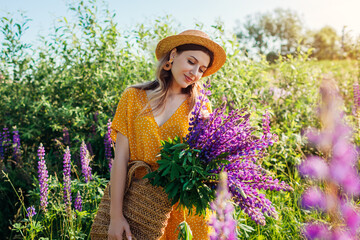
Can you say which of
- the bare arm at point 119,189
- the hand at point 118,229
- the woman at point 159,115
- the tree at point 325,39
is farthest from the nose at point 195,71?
the tree at point 325,39

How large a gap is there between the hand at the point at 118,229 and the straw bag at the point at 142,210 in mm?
35

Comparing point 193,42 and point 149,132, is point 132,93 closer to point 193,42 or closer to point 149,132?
point 149,132

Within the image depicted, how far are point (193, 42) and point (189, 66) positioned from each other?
17 centimetres

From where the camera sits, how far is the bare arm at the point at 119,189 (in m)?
1.93

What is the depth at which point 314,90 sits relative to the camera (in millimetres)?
4688

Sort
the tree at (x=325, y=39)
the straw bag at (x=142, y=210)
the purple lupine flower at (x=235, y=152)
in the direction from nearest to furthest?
the purple lupine flower at (x=235, y=152) < the straw bag at (x=142, y=210) < the tree at (x=325, y=39)

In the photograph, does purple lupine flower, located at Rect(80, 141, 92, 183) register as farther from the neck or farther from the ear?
the ear

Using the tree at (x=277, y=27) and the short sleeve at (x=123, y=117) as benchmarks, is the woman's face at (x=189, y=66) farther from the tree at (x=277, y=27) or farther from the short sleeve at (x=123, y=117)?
the tree at (x=277, y=27)

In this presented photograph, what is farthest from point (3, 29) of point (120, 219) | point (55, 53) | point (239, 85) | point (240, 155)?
point (240, 155)

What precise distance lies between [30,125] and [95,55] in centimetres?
128

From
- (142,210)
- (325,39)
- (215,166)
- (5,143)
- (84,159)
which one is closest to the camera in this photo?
(215,166)

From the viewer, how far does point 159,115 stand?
2.10 meters

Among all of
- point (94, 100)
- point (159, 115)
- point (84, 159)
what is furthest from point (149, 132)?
point (94, 100)

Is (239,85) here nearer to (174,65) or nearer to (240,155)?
(174,65)
